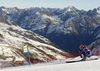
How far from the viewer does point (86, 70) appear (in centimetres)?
2195

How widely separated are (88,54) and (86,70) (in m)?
13.1

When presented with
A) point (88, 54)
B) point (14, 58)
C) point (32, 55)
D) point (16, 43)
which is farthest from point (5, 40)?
point (88, 54)

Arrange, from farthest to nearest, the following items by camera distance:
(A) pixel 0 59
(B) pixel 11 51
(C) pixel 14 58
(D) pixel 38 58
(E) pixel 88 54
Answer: (D) pixel 38 58
(B) pixel 11 51
(C) pixel 14 58
(A) pixel 0 59
(E) pixel 88 54

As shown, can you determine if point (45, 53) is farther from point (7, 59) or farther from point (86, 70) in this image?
point (86, 70)

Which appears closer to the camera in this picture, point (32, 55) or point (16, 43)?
point (32, 55)

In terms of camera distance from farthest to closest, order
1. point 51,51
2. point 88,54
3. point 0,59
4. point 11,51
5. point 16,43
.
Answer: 1. point 51,51
2. point 16,43
3. point 11,51
4. point 0,59
5. point 88,54

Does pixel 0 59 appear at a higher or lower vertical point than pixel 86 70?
lower

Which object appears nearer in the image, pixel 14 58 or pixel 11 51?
pixel 14 58

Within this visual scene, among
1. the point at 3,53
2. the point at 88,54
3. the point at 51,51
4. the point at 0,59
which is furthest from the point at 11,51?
the point at 88,54

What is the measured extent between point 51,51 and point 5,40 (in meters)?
45.3

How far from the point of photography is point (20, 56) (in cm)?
14025

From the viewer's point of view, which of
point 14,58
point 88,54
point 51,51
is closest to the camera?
point 88,54

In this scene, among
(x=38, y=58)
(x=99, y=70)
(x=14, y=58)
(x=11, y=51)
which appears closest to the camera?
(x=99, y=70)

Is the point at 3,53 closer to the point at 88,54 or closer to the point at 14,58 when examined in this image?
the point at 14,58
